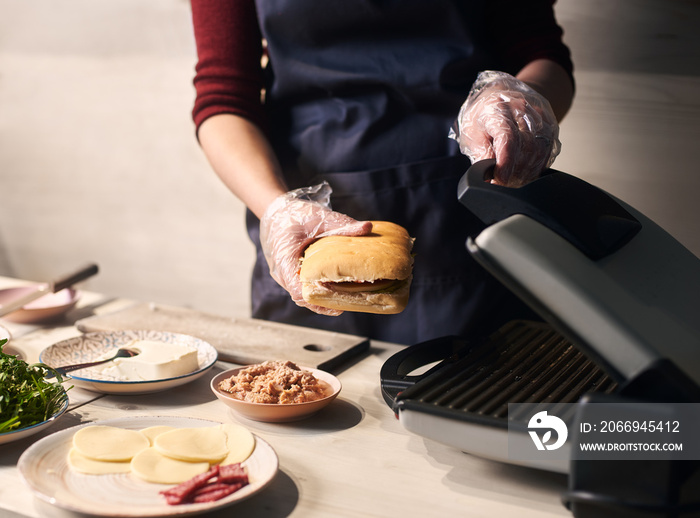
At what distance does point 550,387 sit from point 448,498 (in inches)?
8.7

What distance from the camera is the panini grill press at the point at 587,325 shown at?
2.17ft

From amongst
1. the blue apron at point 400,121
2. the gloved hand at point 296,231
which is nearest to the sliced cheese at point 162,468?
the gloved hand at point 296,231

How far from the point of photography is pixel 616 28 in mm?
1950

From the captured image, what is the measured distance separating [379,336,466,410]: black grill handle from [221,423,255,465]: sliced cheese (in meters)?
0.21

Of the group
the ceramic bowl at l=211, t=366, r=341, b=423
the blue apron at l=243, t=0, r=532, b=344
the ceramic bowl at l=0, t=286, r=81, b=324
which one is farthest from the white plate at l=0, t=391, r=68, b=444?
the blue apron at l=243, t=0, r=532, b=344

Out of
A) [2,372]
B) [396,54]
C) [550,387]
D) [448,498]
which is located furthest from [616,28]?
[2,372]

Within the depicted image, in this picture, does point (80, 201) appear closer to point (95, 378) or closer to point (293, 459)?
point (95, 378)

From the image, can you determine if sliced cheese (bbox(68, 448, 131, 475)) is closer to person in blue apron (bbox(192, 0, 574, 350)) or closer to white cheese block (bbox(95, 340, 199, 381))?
white cheese block (bbox(95, 340, 199, 381))

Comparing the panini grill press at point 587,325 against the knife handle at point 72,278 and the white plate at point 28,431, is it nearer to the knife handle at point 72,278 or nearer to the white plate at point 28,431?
the white plate at point 28,431

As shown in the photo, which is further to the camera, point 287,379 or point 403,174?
point 403,174

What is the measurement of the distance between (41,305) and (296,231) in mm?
731

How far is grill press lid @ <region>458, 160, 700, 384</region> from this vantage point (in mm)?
673

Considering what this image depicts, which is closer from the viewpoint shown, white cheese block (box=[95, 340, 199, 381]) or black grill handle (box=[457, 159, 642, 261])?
black grill handle (box=[457, 159, 642, 261])

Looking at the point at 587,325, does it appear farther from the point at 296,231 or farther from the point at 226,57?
the point at 226,57
